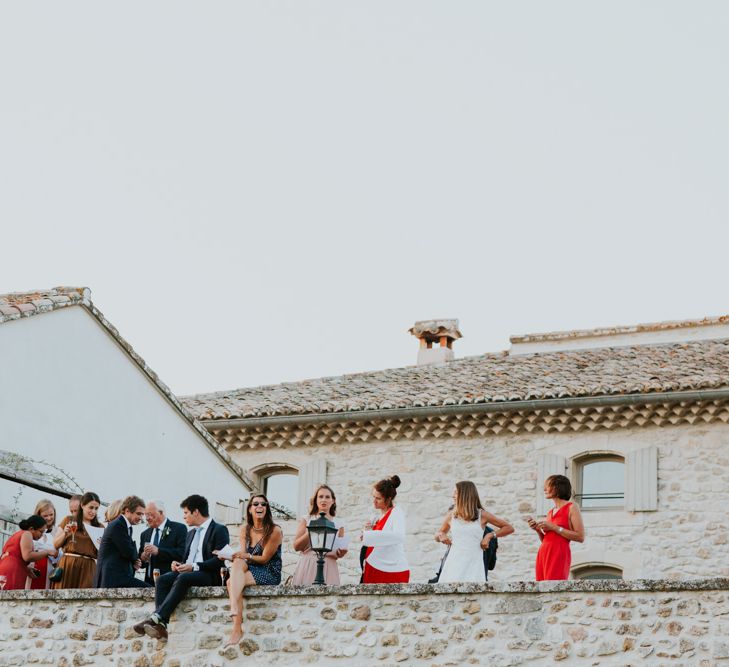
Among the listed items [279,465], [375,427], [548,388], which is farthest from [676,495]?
[279,465]

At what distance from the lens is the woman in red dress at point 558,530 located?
12.0 meters

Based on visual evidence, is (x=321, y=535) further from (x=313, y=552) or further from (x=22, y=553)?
(x=22, y=553)

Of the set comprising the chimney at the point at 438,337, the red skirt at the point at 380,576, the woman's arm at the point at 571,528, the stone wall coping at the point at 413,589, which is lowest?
the stone wall coping at the point at 413,589

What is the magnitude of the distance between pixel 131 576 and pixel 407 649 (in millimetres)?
2616

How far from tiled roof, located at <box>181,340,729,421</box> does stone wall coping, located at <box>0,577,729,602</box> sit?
9777mm

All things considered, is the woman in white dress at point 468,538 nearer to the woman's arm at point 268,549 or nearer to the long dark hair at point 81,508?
the woman's arm at point 268,549

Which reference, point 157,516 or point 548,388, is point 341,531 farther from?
point 548,388

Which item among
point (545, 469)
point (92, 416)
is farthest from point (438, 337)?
point (92, 416)

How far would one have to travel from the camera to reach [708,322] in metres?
25.6

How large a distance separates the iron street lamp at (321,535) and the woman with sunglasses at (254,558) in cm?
28

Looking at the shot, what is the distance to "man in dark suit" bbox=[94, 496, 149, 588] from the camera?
12.7 meters

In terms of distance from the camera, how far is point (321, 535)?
12156mm

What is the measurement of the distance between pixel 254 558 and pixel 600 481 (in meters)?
10.7

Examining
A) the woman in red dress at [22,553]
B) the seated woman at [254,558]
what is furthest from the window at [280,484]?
the seated woman at [254,558]
